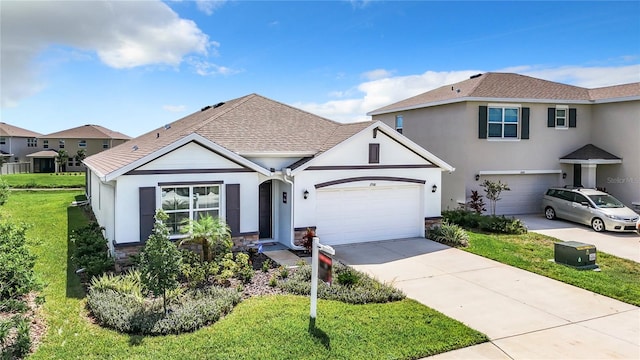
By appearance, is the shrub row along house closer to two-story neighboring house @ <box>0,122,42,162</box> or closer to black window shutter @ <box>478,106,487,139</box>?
two-story neighboring house @ <box>0,122,42,162</box>

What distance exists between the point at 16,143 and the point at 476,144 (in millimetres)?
58976

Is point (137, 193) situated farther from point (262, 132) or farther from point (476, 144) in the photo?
point (476, 144)

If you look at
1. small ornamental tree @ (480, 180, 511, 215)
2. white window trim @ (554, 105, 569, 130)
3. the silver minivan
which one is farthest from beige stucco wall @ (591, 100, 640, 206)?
small ornamental tree @ (480, 180, 511, 215)

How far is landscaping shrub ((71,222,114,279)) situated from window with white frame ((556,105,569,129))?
20.8 metres

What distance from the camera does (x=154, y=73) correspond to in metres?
20.4

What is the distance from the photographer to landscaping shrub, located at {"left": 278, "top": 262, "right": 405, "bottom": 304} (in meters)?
9.05

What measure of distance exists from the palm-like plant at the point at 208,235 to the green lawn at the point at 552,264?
25.8 ft


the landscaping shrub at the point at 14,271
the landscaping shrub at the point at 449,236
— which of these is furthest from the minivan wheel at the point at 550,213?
the landscaping shrub at the point at 14,271

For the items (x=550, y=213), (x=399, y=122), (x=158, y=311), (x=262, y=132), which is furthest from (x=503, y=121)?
(x=158, y=311)

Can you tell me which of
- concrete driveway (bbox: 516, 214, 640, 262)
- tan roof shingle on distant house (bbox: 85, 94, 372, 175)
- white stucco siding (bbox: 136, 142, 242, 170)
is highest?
tan roof shingle on distant house (bbox: 85, 94, 372, 175)

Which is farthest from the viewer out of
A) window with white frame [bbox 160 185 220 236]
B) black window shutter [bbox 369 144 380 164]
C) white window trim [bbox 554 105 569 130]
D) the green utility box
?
white window trim [bbox 554 105 569 130]

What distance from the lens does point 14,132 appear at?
184ft

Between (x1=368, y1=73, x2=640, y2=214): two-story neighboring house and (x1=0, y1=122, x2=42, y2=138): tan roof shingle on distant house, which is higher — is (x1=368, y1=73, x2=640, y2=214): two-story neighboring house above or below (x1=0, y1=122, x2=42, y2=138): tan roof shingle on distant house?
below

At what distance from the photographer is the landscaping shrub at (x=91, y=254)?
34.9 ft
